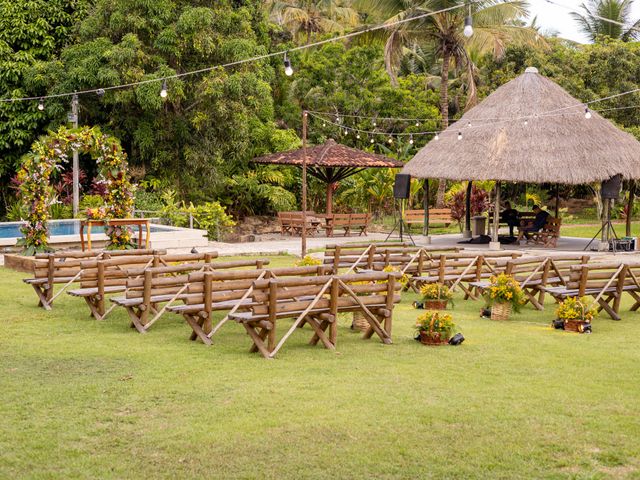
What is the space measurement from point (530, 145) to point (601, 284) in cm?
1231

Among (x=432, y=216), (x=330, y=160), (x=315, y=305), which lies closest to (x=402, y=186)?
(x=330, y=160)

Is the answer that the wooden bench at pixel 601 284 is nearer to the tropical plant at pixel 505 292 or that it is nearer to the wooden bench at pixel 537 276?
the tropical plant at pixel 505 292

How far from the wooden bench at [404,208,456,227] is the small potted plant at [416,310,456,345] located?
753 inches

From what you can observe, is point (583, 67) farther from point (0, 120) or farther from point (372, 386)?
point (372, 386)

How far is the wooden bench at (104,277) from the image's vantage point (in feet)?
39.8

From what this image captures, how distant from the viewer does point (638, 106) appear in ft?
123

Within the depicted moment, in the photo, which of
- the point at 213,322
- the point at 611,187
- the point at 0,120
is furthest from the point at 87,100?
the point at 213,322

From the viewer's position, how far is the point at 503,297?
12.9 meters

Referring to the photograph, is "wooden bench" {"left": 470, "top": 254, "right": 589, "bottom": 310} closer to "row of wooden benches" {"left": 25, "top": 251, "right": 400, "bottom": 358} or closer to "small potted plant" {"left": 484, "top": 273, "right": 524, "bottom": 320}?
"small potted plant" {"left": 484, "top": 273, "right": 524, "bottom": 320}

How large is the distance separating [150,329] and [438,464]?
6133 millimetres

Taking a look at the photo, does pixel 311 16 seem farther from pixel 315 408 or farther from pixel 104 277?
pixel 315 408

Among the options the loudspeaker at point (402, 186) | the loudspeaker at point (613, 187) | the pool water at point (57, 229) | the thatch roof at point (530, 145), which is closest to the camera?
the pool water at point (57, 229)

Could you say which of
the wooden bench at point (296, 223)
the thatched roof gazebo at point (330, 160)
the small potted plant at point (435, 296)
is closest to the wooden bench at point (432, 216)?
the thatched roof gazebo at point (330, 160)

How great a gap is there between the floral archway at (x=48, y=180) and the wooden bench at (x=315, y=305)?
981 centimetres
